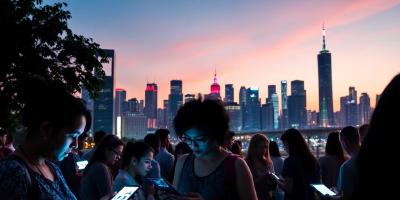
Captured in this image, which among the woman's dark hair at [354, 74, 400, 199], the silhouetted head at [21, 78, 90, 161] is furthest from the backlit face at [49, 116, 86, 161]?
the woman's dark hair at [354, 74, 400, 199]

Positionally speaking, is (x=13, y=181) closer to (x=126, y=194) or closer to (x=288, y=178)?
(x=126, y=194)

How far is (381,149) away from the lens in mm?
987

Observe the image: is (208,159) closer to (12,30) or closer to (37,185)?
(37,185)

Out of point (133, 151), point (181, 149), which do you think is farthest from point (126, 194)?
point (181, 149)

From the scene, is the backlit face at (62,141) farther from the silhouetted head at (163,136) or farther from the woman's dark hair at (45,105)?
the silhouetted head at (163,136)

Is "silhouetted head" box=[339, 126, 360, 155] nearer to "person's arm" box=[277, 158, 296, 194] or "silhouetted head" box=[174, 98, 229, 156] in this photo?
"person's arm" box=[277, 158, 296, 194]

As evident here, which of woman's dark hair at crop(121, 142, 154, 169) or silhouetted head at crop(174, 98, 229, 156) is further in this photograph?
woman's dark hair at crop(121, 142, 154, 169)

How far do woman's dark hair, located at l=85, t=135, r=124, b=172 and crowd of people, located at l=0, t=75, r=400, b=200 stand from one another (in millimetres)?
11

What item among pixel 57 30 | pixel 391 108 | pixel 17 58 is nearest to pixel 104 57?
pixel 57 30

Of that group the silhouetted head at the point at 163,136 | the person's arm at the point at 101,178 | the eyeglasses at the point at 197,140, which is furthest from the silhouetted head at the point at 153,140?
the eyeglasses at the point at 197,140

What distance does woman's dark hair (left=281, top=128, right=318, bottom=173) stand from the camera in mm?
4695

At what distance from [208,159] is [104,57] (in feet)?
36.2

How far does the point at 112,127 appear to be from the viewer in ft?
544

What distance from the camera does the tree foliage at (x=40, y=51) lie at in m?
10.6
